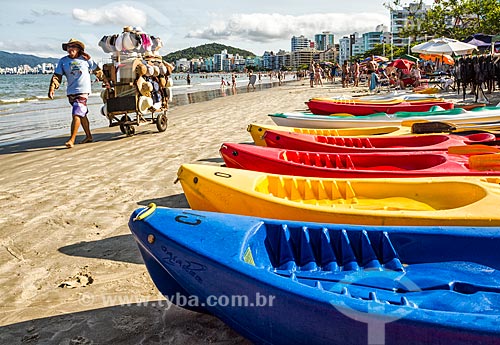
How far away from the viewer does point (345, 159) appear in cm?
430

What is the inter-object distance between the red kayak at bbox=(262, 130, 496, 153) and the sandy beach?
1.34 m

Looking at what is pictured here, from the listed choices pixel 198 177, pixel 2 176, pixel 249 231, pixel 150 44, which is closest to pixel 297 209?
pixel 249 231

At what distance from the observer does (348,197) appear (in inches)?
132

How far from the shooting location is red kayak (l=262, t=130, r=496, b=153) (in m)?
4.56

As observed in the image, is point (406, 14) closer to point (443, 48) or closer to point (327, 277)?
point (443, 48)

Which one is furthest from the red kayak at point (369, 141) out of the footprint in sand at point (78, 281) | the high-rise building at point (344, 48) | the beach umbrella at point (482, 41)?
the high-rise building at point (344, 48)

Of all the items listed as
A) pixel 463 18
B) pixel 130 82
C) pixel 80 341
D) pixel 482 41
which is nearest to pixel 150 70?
pixel 130 82

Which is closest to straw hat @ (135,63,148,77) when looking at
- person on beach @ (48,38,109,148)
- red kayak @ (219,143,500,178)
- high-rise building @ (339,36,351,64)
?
person on beach @ (48,38,109,148)

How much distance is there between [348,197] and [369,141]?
2.13 m

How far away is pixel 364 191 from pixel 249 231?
4.68 feet

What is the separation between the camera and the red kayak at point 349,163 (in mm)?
3551

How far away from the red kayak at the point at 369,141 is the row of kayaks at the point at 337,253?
0.98m

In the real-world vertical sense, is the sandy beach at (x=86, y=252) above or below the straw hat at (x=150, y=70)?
below

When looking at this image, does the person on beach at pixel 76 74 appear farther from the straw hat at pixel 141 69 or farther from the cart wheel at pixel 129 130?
the cart wheel at pixel 129 130
